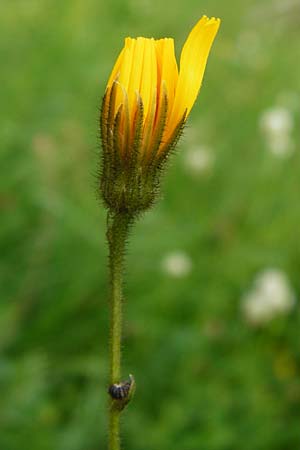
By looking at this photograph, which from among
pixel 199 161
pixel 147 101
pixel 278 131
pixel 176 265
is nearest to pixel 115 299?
pixel 147 101

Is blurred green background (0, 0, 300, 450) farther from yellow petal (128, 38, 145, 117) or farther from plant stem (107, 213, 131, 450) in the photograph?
yellow petal (128, 38, 145, 117)

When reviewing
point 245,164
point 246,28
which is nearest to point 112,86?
point 245,164

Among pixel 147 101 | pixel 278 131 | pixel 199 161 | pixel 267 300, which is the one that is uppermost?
pixel 278 131

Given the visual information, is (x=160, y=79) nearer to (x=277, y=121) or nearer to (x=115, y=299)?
(x=115, y=299)

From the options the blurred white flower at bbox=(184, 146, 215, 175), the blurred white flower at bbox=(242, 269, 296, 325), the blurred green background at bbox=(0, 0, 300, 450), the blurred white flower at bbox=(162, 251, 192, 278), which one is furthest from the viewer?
the blurred white flower at bbox=(184, 146, 215, 175)

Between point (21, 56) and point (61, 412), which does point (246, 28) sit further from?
point (61, 412)

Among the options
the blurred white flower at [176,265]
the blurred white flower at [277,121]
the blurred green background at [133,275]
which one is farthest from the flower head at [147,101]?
the blurred white flower at [277,121]

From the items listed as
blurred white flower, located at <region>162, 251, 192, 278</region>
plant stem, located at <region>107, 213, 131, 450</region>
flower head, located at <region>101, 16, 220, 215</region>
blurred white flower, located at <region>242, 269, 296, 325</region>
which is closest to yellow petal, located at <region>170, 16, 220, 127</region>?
flower head, located at <region>101, 16, 220, 215</region>
